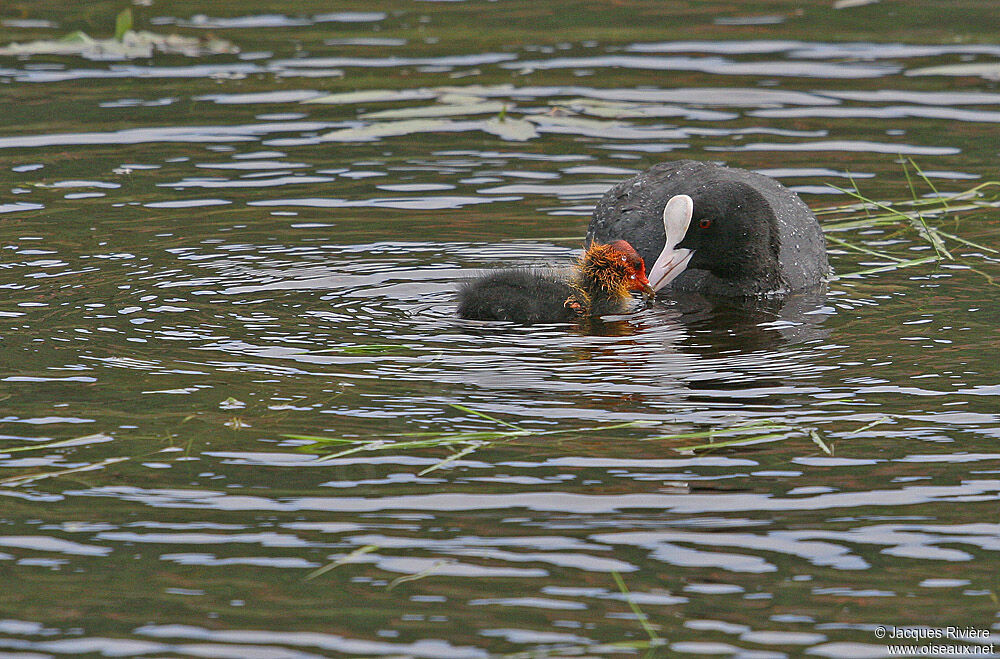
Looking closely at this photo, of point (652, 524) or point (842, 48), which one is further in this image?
point (842, 48)

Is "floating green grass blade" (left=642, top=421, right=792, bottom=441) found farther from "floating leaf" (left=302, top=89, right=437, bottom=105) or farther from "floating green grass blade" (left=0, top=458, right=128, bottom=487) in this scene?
"floating leaf" (left=302, top=89, right=437, bottom=105)

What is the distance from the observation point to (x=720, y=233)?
24.5 ft

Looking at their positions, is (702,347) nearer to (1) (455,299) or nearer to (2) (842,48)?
(1) (455,299)

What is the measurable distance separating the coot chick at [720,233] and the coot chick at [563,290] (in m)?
0.30

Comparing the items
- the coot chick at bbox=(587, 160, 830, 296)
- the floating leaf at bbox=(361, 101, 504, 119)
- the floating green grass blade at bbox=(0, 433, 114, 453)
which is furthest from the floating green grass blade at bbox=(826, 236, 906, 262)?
the floating green grass blade at bbox=(0, 433, 114, 453)

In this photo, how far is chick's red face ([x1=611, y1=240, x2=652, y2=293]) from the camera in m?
6.99

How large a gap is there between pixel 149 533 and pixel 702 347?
2.84 metres

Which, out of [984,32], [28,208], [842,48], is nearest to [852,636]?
[28,208]

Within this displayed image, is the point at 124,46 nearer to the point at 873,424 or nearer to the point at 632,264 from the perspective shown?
the point at 632,264

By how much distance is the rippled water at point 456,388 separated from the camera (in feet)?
13.3

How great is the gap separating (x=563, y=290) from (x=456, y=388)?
1236 mm

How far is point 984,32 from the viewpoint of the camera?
13.1 m

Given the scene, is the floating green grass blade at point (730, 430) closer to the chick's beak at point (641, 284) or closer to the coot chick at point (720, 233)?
the chick's beak at point (641, 284)

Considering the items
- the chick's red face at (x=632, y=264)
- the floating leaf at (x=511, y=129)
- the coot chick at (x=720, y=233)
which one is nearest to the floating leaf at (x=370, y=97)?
the floating leaf at (x=511, y=129)
